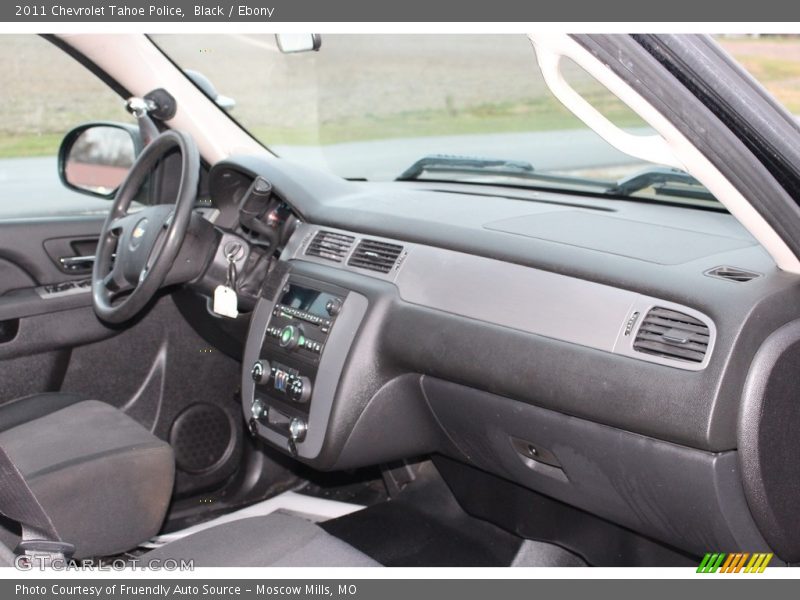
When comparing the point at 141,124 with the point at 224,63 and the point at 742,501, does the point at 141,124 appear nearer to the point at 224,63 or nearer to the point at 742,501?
the point at 224,63

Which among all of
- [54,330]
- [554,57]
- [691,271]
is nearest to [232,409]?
[54,330]

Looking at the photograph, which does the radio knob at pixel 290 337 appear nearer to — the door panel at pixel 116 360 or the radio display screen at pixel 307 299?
the radio display screen at pixel 307 299

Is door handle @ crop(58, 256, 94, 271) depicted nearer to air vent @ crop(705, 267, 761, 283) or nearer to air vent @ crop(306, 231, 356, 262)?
air vent @ crop(306, 231, 356, 262)

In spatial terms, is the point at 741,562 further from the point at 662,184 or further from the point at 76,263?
the point at 76,263

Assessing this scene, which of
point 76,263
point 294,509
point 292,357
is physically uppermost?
point 76,263

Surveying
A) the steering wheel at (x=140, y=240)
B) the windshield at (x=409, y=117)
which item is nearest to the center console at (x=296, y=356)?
the steering wheel at (x=140, y=240)

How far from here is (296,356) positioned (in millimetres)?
2547

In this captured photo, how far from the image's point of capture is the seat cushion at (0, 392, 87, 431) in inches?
103

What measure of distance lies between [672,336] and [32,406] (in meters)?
1.88

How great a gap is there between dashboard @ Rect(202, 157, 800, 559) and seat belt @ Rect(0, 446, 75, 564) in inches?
27.9

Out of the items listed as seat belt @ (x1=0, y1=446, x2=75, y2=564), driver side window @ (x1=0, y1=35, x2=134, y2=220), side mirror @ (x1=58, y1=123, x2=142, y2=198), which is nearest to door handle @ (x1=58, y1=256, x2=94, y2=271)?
driver side window @ (x1=0, y1=35, x2=134, y2=220)

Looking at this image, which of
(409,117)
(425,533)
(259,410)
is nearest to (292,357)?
(259,410)

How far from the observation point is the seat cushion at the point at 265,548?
197 cm

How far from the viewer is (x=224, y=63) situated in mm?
3248
